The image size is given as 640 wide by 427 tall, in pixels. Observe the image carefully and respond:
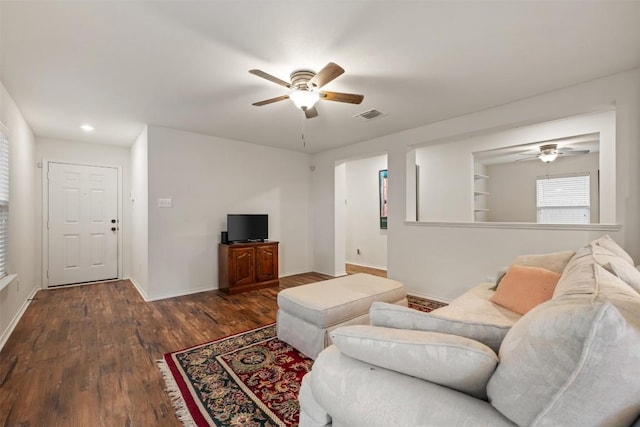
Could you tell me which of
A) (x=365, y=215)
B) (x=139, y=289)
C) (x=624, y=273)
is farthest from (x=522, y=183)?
(x=139, y=289)

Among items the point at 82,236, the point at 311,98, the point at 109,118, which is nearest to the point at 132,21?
the point at 311,98

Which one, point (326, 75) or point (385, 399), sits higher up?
point (326, 75)

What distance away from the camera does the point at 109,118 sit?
373 centimetres

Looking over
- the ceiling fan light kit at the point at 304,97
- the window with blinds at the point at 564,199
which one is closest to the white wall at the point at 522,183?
the window with blinds at the point at 564,199

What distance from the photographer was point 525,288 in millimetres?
2080

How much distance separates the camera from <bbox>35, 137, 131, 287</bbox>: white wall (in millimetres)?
4566

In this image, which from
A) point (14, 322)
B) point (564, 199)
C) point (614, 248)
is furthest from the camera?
point (564, 199)

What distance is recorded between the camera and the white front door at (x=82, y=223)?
470 centimetres

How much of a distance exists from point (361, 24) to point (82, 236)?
550 cm

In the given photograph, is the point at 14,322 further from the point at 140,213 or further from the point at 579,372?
the point at 579,372

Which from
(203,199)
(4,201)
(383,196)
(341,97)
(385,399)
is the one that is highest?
(341,97)

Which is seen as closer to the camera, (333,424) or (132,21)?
(333,424)

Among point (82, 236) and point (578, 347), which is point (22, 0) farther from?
point (82, 236)

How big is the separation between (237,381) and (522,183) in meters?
6.46
